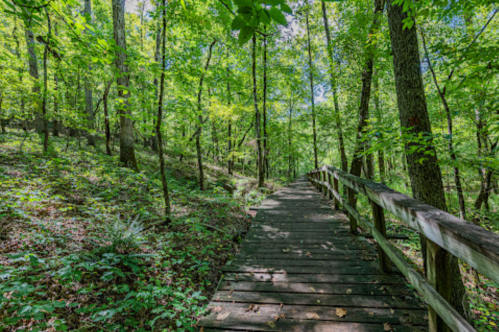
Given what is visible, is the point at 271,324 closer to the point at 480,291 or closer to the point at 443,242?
A: the point at 443,242

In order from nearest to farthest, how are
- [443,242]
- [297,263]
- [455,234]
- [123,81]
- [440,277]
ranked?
[455,234]
[443,242]
[440,277]
[297,263]
[123,81]

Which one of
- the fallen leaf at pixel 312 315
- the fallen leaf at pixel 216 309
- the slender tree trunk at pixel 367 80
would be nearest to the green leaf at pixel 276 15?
the fallen leaf at pixel 312 315

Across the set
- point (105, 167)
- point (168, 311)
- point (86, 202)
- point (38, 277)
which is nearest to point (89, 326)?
point (168, 311)

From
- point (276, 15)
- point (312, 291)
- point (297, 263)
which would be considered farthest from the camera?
point (297, 263)

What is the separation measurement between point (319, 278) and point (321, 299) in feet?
1.33

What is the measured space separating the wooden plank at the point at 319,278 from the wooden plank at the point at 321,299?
0.90 feet

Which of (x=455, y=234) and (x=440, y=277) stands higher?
(x=455, y=234)

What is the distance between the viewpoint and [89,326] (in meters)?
1.90

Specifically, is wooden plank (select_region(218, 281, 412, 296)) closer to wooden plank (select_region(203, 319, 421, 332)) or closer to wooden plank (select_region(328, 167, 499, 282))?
wooden plank (select_region(203, 319, 421, 332))

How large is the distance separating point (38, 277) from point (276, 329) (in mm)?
2669

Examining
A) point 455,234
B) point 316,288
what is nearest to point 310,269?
point 316,288

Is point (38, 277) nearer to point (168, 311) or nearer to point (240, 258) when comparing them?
point (168, 311)

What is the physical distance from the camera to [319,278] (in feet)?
8.92

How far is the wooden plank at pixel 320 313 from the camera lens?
1943 mm
